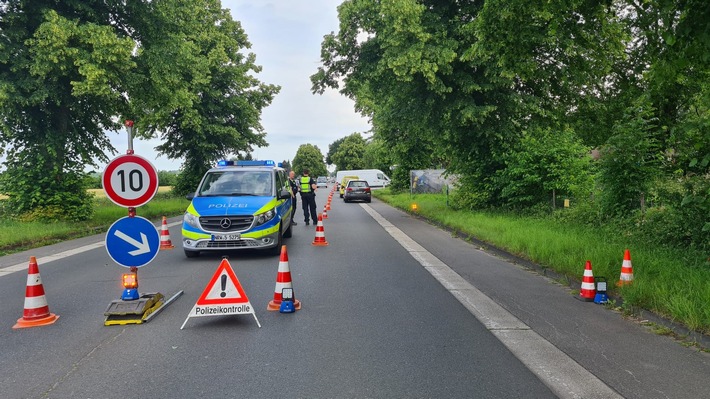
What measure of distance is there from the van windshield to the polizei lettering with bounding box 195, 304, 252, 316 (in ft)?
17.7

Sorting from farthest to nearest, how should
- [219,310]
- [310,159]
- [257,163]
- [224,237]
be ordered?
[310,159] < [257,163] < [224,237] < [219,310]

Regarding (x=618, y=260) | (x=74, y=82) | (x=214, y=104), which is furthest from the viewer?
(x=214, y=104)

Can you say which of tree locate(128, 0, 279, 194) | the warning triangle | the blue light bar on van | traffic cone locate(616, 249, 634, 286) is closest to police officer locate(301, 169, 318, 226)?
the blue light bar on van

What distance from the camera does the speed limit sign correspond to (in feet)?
18.6

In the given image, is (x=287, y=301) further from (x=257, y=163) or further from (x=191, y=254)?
(x=257, y=163)

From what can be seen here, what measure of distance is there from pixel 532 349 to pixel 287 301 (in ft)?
9.11

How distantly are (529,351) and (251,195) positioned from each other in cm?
736

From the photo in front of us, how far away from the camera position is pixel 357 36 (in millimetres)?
17062

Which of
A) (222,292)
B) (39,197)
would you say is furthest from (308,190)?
(222,292)

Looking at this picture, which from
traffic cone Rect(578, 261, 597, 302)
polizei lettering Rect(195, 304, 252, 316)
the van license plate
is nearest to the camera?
polizei lettering Rect(195, 304, 252, 316)

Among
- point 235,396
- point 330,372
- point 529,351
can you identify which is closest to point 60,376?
point 235,396

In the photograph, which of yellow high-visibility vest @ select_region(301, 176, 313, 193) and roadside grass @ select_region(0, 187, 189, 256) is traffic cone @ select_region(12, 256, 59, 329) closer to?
roadside grass @ select_region(0, 187, 189, 256)

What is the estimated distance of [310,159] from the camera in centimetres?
13675

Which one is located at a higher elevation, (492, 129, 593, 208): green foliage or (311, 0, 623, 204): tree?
(311, 0, 623, 204): tree
